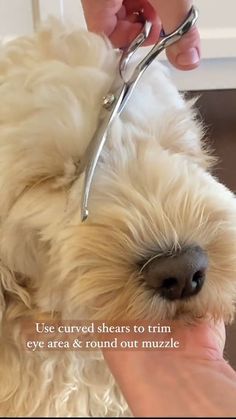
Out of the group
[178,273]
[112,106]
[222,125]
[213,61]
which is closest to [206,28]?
[213,61]

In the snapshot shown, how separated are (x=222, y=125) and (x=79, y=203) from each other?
1.48 metres

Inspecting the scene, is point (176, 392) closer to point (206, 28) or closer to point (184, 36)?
point (184, 36)

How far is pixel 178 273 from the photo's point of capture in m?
0.70

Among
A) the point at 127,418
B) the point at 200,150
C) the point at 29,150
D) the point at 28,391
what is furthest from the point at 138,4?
the point at 127,418

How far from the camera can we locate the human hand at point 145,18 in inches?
37.5

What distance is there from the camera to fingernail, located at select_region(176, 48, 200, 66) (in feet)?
3.30

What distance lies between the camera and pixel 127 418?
0.76ft

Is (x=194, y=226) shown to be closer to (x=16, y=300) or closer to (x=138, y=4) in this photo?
(x=16, y=300)

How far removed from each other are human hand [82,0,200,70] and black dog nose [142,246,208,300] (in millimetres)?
395

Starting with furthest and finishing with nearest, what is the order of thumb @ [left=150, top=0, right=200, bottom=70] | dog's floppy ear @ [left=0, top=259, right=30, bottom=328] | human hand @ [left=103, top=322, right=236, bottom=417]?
thumb @ [left=150, top=0, right=200, bottom=70], dog's floppy ear @ [left=0, top=259, right=30, bottom=328], human hand @ [left=103, top=322, right=236, bottom=417]

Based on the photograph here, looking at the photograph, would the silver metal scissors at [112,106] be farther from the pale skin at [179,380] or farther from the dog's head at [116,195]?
the pale skin at [179,380]

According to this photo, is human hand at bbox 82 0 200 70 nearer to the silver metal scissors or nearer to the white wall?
the silver metal scissors

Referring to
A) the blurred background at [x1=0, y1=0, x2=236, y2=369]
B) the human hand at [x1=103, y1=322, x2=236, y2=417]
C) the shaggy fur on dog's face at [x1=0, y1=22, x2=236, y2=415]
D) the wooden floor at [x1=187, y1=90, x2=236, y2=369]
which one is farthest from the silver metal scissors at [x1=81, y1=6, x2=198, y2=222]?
the wooden floor at [x1=187, y1=90, x2=236, y2=369]

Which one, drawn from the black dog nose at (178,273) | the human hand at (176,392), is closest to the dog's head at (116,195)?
the black dog nose at (178,273)
